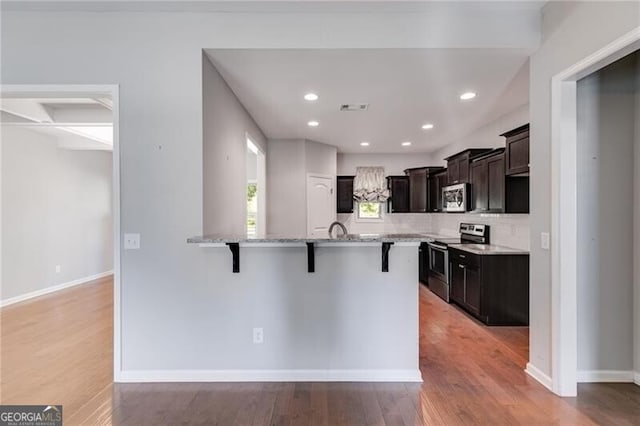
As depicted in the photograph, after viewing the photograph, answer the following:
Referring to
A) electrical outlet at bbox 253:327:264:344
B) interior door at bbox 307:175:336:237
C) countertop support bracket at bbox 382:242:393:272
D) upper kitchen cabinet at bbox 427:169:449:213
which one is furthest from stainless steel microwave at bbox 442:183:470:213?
electrical outlet at bbox 253:327:264:344

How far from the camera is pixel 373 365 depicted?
2.54m

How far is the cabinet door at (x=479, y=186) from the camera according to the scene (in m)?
4.25

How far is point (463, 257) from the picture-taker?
14.2 feet

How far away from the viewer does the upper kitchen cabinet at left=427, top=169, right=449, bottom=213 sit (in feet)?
19.9

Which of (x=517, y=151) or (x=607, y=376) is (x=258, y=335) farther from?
(x=517, y=151)

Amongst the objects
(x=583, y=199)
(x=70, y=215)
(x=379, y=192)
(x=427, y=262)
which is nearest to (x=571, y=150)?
(x=583, y=199)

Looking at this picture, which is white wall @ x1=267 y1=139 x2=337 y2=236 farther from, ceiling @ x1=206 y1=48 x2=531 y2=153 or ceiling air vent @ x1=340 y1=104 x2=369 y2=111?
ceiling air vent @ x1=340 y1=104 x2=369 y2=111

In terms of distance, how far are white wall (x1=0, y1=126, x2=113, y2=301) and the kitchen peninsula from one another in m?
4.41

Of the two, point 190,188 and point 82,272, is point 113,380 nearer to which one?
point 190,188

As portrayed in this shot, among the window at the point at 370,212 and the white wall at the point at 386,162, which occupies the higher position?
the white wall at the point at 386,162

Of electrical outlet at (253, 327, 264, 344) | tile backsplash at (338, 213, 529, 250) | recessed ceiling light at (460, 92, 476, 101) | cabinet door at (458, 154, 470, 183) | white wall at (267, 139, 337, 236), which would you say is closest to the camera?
electrical outlet at (253, 327, 264, 344)

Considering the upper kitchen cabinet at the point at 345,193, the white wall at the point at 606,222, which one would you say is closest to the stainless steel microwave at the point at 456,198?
the upper kitchen cabinet at the point at 345,193

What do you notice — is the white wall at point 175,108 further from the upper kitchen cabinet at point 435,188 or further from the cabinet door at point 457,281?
the upper kitchen cabinet at point 435,188

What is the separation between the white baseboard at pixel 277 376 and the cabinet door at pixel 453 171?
3.40 meters
